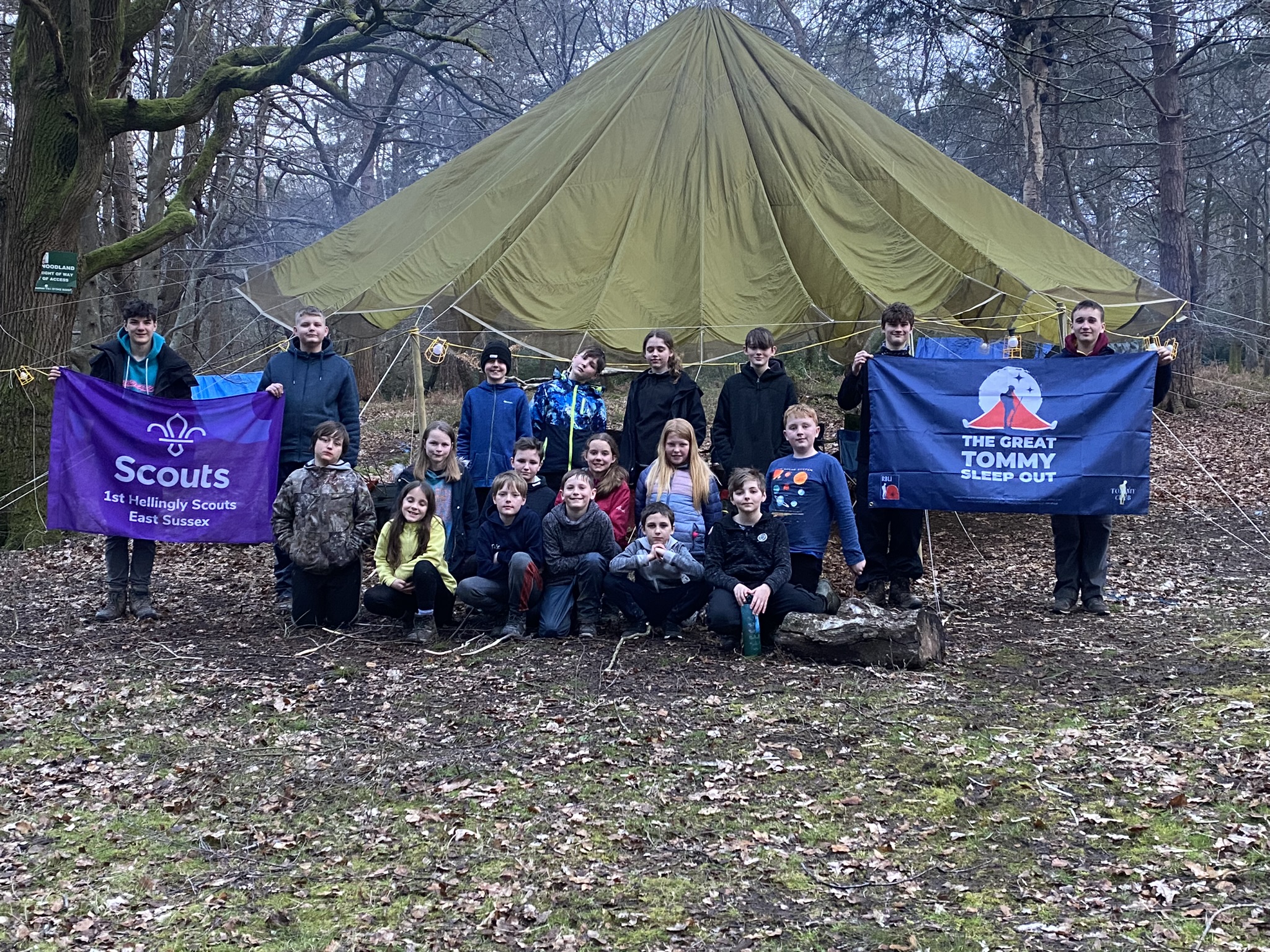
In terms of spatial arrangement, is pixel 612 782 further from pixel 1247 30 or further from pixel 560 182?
pixel 1247 30

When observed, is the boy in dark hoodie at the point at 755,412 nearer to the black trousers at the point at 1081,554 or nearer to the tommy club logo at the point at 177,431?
the black trousers at the point at 1081,554

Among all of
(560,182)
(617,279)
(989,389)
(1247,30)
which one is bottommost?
(989,389)

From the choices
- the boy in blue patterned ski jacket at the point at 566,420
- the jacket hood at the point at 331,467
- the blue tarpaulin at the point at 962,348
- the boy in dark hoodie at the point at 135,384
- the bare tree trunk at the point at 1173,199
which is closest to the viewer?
the jacket hood at the point at 331,467

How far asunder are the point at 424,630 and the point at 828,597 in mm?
2159

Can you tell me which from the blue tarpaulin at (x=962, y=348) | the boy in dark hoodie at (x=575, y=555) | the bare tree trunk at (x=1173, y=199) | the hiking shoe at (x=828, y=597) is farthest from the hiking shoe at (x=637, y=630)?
the bare tree trunk at (x=1173, y=199)

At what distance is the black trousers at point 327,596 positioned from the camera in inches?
239

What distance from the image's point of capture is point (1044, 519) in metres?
9.66

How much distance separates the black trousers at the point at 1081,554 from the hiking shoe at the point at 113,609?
17.7 feet

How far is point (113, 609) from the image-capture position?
6.43 m

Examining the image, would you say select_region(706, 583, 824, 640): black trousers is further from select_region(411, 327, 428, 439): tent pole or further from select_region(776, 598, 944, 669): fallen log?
select_region(411, 327, 428, 439): tent pole

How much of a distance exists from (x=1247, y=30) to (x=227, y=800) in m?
19.3

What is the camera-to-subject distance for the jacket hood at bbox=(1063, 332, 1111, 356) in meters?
6.48

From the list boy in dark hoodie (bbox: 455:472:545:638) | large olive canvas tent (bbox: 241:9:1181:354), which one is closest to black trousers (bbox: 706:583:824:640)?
boy in dark hoodie (bbox: 455:472:545:638)

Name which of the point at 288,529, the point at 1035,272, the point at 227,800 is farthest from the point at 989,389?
the point at 227,800
